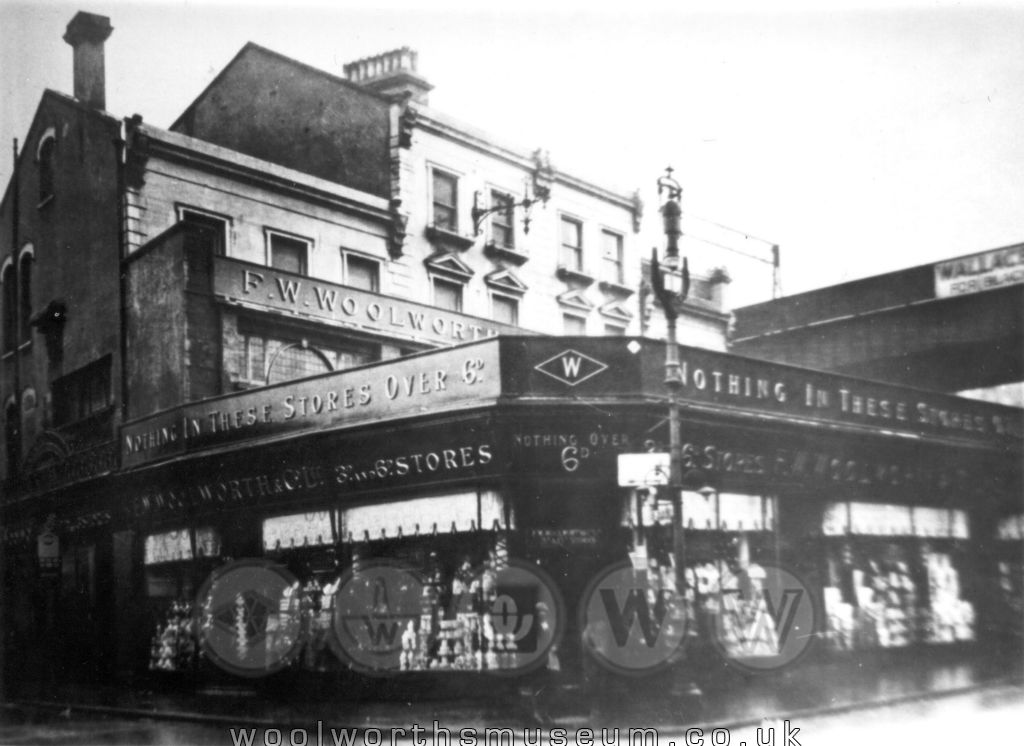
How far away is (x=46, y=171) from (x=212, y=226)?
276cm

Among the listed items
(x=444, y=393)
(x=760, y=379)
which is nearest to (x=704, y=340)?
(x=760, y=379)

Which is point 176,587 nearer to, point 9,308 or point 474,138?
point 9,308

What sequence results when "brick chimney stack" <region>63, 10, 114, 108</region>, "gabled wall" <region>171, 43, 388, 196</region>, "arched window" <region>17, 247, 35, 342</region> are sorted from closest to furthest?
"brick chimney stack" <region>63, 10, 114, 108</region> < "gabled wall" <region>171, 43, 388, 196</region> < "arched window" <region>17, 247, 35, 342</region>

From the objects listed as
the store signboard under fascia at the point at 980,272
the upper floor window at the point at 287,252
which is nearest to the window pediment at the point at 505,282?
the upper floor window at the point at 287,252

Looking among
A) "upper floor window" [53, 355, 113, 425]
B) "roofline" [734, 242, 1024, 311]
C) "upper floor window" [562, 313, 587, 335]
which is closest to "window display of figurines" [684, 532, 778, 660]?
Answer: "roofline" [734, 242, 1024, 311]

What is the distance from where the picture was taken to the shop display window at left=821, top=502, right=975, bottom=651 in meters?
18.0

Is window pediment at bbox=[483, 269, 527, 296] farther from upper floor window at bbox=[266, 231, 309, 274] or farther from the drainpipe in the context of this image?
the drainpipe

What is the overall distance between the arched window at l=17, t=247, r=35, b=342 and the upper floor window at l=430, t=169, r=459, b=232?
7.36m

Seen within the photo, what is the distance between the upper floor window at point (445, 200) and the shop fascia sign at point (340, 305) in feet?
6.32

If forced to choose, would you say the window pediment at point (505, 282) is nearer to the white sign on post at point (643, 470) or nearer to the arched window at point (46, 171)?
the arched window at point (46, 171)

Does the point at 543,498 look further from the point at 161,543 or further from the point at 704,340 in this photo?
the point at 704,340

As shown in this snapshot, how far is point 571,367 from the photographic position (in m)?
15.7

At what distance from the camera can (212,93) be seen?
1694 cm

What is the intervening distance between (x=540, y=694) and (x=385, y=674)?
232 cm
